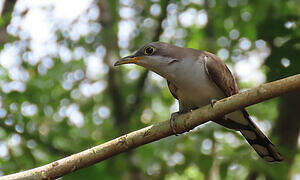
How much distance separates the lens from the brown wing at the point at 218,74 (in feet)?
12.7

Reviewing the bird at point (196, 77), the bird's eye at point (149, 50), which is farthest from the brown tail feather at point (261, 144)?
the bird's eye at point (149, 50)

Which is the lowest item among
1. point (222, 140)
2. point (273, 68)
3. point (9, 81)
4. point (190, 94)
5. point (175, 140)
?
point (222, 140)

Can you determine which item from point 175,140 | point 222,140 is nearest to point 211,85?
point 175,140

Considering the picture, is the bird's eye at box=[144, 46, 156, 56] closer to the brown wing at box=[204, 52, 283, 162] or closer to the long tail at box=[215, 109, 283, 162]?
the brown wing at box=[204, 52, 283, 162]

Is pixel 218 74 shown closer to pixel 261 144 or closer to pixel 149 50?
pixel 149 50

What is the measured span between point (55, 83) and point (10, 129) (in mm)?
1510

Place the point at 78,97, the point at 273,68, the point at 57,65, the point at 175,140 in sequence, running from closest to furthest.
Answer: the point at 273,68, the point at 175,140, the point at 57,65, the point at 78,97

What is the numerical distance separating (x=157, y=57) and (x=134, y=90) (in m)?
3.23

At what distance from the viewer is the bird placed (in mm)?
3881

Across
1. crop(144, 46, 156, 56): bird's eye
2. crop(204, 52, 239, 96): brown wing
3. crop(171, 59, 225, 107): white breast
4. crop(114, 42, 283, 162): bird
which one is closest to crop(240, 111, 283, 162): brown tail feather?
crop(114, 42, 283, 162): bird

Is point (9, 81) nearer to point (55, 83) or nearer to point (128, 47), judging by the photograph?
point (55, 83)

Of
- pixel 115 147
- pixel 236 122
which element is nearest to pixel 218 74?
pixel 236 122

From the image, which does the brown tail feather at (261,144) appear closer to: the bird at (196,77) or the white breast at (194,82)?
the bird at (196,77)

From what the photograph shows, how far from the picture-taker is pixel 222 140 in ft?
18.9
